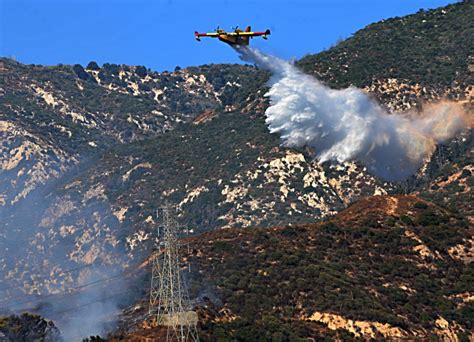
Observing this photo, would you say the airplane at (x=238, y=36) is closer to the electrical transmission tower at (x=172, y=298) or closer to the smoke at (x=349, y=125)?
the electrical transmission tower at (x=172, y=298)

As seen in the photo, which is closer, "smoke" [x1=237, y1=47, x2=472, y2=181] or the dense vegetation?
the dense vegetation

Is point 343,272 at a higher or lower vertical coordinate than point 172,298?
lower

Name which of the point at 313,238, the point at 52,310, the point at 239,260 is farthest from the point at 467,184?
the point at 52,310

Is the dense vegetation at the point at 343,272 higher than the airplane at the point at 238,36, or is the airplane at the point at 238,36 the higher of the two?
the airplane at the point at 238,36

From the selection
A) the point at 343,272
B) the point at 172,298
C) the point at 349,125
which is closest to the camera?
the point at 172,298

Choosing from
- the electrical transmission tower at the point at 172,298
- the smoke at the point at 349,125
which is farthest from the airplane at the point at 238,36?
the smoke at the point at 349,125

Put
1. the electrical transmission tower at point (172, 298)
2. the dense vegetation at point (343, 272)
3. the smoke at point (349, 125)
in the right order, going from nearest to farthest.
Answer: the electrical transmission tower at point (172, 298) → the dense vegetation at point (343, 272) → the smoke at point (349, 125)

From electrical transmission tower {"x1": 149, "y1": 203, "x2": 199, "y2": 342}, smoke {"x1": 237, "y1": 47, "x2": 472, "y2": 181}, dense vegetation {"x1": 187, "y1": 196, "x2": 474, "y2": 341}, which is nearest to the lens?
electrical transmission tower {"x1": 149, "y1": 203, "x2": 199, "y2": 342}

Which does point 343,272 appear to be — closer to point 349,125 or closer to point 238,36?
point 238,36

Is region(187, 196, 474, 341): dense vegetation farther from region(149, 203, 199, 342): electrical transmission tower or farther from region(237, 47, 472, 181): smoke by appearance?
region(237, 47, 472, 181): smoke

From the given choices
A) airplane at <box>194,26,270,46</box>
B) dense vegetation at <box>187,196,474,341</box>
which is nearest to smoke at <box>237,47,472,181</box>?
dense vegetation at <box>187,196,474,341</box>

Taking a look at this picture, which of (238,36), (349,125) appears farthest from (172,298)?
(349,125)

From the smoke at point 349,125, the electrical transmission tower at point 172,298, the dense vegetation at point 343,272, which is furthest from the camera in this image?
the smoke at point 349,125

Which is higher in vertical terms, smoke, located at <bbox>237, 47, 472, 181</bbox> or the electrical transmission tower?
smoke, located at <bbox>237, 47, 472, 181</bbox>
